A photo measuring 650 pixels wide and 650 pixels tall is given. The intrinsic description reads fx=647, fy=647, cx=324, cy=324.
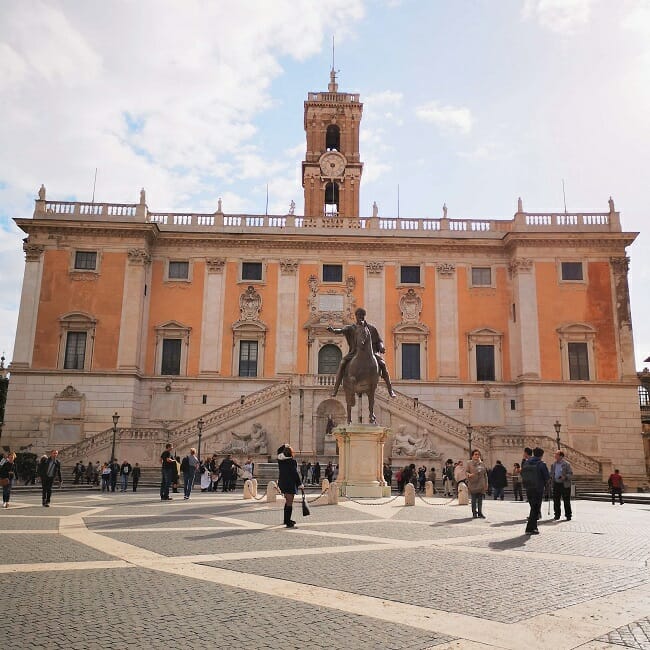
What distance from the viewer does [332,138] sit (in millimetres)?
50906

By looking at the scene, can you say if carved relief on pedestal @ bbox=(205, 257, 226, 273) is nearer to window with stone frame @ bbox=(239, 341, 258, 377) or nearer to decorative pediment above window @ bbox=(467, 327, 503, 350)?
window with stone frame @ bbox=(239, 341, 258, 377)

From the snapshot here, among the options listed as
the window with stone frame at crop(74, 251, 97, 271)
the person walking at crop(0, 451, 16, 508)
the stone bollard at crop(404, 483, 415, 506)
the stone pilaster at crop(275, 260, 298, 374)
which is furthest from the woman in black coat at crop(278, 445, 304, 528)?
the window with stone frame at crop(74, 251, 97, 271)

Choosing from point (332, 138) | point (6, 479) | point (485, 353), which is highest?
point (332, 138)

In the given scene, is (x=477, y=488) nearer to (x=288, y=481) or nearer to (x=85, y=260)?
(x=288, y=481)

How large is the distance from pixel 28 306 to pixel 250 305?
12758 millimetres

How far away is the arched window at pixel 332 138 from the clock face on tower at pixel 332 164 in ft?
6.19

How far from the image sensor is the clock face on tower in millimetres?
48438

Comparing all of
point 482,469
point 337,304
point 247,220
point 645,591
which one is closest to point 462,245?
point 337,304

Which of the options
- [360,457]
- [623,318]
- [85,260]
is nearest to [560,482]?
[360,457]

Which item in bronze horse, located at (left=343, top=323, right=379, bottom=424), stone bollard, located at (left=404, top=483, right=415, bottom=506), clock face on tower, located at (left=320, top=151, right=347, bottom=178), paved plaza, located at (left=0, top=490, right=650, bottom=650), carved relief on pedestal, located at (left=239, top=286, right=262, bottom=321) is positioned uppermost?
clock face on tower, located at (left=320, top=151, right=347, bottom=178)

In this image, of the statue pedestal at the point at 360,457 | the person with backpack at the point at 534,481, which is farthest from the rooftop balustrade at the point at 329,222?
the person with backpack at the point at 534,481

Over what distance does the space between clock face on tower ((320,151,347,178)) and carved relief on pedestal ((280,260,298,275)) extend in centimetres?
1193

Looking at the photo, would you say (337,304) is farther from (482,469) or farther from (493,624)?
(493,624)

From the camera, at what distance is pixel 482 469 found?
48.4ft
